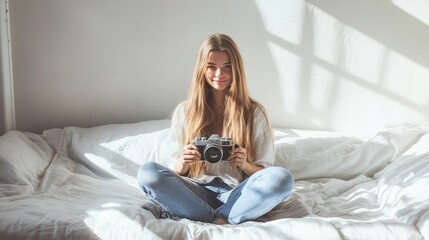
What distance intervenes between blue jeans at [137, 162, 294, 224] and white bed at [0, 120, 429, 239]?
0.05m

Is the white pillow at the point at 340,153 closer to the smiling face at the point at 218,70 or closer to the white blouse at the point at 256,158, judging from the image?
the white blouse at the point at 256,158

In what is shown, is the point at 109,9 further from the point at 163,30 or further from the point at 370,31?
the point at 370,31

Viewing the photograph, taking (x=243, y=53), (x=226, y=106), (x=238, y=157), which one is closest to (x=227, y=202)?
(x=238, y=157)

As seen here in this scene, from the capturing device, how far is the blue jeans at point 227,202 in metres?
1.53

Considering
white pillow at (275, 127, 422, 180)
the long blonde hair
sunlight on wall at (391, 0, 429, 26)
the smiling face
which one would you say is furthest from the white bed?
sunlight on wall at (391, 0, 429, 26)

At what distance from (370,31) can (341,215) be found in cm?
102

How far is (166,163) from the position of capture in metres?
2.03

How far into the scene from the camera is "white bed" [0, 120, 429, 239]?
4.65 ft

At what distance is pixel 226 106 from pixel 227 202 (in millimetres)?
366

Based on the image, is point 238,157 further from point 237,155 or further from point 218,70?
point 218,70

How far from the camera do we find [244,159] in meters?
1.61

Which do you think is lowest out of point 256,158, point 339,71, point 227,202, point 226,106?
point 227,202

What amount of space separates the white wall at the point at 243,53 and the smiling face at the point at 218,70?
0.61 meters

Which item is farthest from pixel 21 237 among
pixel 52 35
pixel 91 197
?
pixel 52 35
